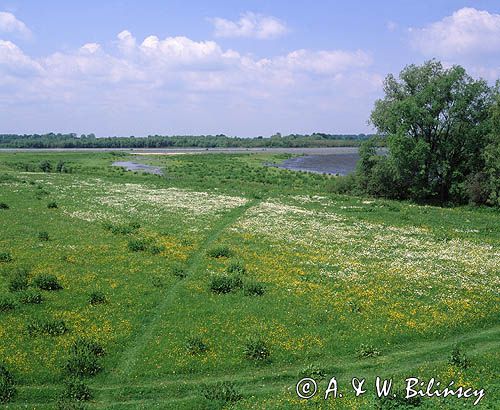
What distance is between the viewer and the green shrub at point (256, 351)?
56.7 ft

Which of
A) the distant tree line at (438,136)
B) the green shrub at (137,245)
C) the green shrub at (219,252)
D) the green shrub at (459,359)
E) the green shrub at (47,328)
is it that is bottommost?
the green shrub at (459,359)

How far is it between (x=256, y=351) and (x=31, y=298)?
34.0 ft

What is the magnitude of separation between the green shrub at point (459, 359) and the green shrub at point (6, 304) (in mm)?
17337

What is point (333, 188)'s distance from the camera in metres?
68.4

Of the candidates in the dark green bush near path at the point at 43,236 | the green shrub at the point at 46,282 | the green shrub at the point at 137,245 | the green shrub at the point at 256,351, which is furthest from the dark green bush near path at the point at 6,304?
the dark green bush near path at the point at 43,236

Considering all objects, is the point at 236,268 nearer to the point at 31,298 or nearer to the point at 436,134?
the point at 31,298

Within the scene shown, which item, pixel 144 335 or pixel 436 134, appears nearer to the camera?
pixel 144 335

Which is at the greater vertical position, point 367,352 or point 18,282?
point 18,282

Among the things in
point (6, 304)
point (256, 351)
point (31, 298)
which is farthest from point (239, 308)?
point (6, 304)

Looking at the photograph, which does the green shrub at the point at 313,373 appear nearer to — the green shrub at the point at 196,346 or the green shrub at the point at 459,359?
the green shrub at the point at 196,346

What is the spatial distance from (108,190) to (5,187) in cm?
1115

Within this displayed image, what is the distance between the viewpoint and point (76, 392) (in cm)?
1498

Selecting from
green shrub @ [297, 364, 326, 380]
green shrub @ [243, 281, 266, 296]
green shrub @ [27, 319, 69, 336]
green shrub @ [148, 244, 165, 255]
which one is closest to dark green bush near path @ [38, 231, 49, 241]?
green shrub @ [148, 244, 165, 255]

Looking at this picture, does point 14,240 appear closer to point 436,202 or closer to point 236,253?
point 236,253
